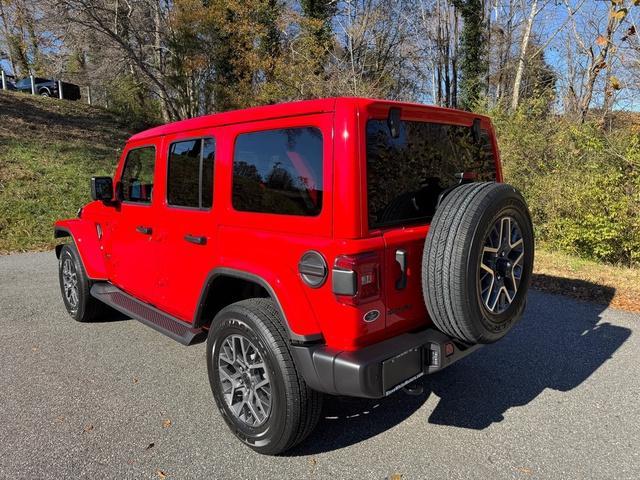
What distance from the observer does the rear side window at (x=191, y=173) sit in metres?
3.12

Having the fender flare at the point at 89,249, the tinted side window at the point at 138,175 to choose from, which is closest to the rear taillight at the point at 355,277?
the tinted side window at the point at 138,175

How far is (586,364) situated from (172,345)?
11.7 ft

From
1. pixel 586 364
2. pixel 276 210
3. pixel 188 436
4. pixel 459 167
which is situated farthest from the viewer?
pixel 586 364

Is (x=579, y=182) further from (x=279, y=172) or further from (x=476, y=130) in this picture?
(x=279, y=172)

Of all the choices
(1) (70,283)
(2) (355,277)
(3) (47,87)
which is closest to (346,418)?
(2) (355,277)

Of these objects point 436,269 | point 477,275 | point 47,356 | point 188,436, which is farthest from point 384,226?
point 47,356

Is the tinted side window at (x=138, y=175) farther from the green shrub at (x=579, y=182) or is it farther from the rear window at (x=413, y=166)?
the green shrub at (x=579, y=182)

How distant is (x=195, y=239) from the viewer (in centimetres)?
313

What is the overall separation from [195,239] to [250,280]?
2.22 ft

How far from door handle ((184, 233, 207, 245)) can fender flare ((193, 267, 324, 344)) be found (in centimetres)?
24

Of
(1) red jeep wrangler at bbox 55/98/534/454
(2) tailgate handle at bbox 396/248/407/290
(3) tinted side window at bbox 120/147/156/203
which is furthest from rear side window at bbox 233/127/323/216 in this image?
(3) tinted side window at bbox 120/147/156/203

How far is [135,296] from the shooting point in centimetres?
415

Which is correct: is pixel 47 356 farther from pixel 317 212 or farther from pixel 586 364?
pixel 586 364

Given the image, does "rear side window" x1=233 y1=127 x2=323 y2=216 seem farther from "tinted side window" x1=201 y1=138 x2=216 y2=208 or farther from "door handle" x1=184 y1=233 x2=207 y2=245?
"door handle" x1=184 y1=233 x2=207 y2=245
